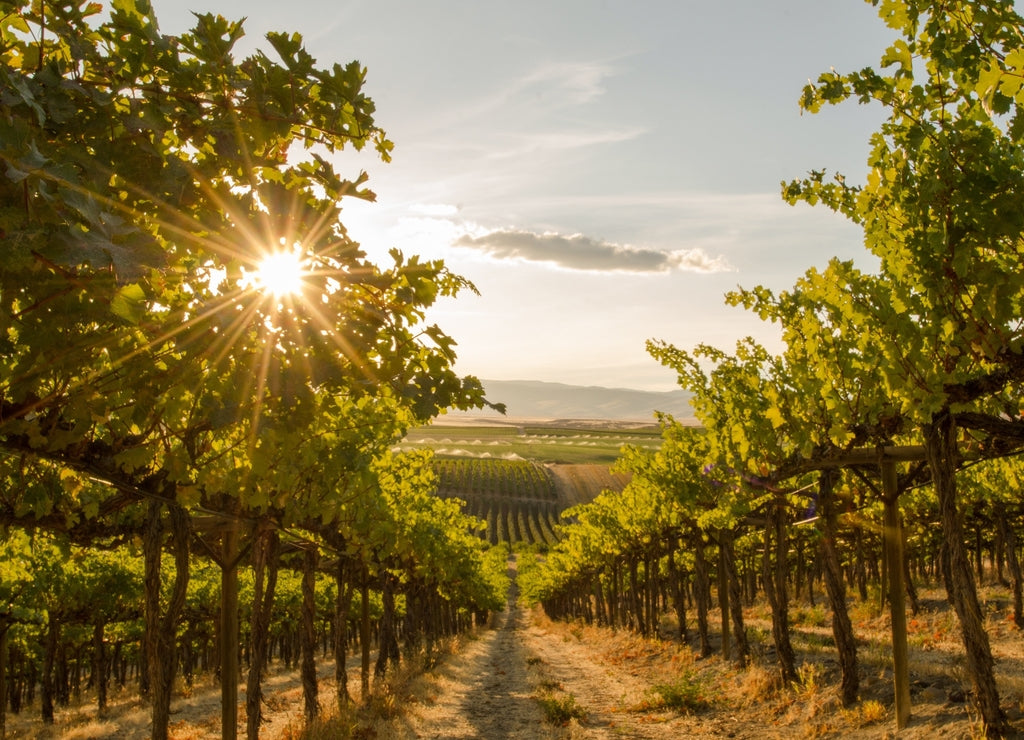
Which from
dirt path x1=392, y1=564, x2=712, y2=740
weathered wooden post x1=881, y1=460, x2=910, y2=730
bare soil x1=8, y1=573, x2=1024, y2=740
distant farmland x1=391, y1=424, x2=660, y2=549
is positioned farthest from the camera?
distant farmland x1=391, y1=424, x2=660, y2=549

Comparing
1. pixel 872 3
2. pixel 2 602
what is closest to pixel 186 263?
pixel 872 3

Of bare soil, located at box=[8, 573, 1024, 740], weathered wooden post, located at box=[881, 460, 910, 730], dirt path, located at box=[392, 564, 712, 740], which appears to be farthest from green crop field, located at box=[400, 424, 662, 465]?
weathered wooden post, located at box=[881, 460, 910, 730]

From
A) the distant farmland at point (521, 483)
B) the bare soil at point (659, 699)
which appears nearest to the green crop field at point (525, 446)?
the distant farmland at point (521, 483)

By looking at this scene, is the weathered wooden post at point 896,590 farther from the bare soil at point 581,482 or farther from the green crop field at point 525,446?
the green crop field at point 525,446

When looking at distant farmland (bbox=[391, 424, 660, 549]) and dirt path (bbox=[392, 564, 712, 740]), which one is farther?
distant farmland (bbox=[391, 424, 660, 549])

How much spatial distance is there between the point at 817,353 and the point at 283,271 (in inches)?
271

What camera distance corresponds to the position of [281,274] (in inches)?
103

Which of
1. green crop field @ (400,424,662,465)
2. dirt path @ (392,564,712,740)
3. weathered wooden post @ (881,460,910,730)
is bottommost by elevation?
dirt path @ (392,564,712,740)

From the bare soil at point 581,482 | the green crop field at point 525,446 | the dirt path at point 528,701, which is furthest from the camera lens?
the green crop field at point 525,446

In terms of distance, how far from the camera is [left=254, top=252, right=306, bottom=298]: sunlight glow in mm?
2580

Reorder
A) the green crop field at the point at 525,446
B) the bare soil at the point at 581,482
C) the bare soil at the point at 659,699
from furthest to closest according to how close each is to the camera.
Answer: the green crop field at the point at 525,446 < the bare soil at the point at 581,482 < the bare soil at the point at 659,699

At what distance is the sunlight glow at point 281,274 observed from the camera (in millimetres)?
2580

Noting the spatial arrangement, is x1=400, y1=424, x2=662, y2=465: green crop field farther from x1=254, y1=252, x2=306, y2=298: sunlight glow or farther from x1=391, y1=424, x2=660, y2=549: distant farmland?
x1=254, y1=252, x2=306, y2=298: sunlight glow

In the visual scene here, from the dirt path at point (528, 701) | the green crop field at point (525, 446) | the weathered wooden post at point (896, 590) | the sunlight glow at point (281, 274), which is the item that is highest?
the green crop field at point (525, 446)
